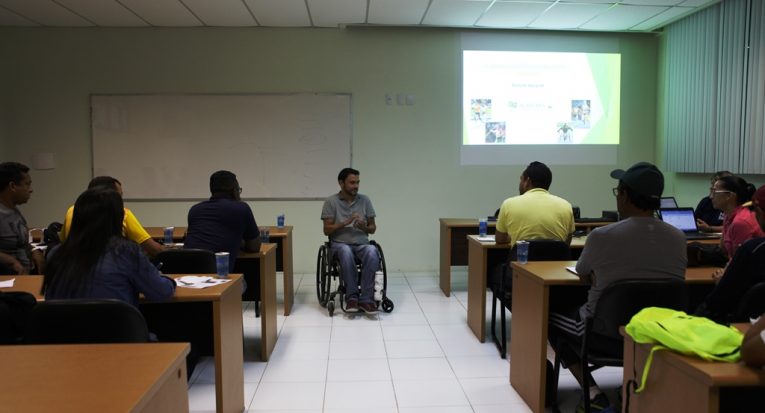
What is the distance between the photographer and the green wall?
5918mm

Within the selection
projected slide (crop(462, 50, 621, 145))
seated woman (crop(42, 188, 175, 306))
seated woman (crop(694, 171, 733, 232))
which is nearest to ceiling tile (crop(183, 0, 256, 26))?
projected slide (crop(462, 50, 621, 145))

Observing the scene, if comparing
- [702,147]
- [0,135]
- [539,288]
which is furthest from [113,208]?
[702,147]

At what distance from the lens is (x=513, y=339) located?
2.92m

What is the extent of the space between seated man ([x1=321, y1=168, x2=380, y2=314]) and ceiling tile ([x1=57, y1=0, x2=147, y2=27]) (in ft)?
10.00

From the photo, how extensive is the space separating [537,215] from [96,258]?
2632 millimetres

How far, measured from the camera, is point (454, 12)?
540 cm

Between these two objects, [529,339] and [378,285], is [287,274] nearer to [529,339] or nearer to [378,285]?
[378,285]

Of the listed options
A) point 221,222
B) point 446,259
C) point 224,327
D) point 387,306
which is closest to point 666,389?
point 224,327

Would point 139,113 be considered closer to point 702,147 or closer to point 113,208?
point 113,208

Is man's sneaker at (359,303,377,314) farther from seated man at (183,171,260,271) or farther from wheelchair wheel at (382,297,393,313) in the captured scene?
seated man at (183,171,260,271)

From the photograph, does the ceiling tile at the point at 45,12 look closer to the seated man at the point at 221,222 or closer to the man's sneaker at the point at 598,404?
the seated man at the point at 221,222

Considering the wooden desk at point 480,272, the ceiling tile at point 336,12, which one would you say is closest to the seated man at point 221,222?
the wooden desk at point 480,272

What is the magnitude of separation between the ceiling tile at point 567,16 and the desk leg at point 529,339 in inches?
143

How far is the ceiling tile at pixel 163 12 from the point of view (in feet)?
16.6
